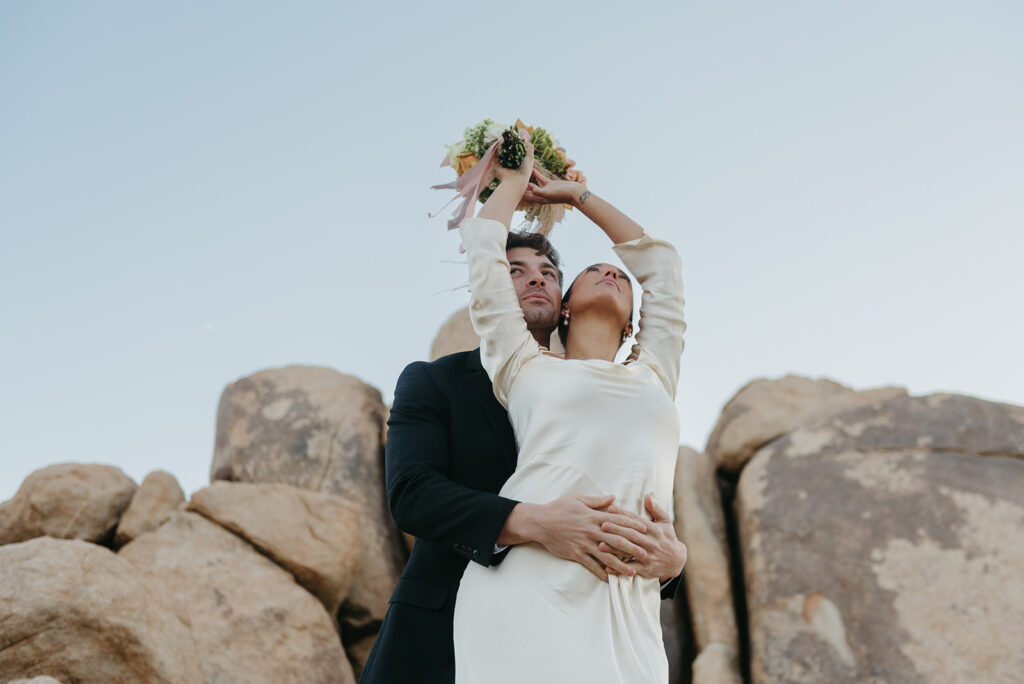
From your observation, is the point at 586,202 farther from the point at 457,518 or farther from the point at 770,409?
the point at 770,409

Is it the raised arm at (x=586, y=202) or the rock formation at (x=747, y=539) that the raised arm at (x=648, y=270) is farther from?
the rock formation at (x=747, y=539)

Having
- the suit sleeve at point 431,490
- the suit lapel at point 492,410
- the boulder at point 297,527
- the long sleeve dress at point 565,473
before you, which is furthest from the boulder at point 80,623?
the long sleeve dress at point 565,473

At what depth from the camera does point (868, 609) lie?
299 inches

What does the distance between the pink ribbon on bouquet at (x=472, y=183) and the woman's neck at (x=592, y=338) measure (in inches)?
24.8

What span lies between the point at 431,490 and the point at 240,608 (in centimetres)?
523

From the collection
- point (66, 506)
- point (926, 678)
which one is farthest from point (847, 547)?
point (66, 506)

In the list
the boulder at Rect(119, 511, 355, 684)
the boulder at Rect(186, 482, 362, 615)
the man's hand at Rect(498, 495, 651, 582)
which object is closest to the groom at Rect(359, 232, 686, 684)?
the man's hand at Rect(498, 495, 651, 582)

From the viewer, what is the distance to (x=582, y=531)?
2.47 meters

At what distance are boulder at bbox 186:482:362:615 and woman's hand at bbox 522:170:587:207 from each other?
5.54 meters

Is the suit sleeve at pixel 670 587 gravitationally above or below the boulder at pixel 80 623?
above

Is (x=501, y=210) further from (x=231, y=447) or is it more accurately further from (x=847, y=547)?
(x=231, y=447)

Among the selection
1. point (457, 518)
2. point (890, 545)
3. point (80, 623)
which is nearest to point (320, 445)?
point (80, 623)

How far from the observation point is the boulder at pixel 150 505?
8.74 meters

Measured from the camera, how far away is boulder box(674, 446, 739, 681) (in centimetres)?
841
